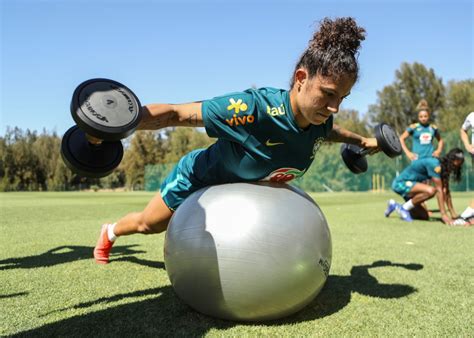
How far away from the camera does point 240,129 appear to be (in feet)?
11.1

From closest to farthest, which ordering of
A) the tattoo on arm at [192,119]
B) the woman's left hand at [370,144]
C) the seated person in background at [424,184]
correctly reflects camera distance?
1. the tattoo on arm at [192,119]
2. the woman's left hand at [370,144]
3. the seated person in background at [424,184]

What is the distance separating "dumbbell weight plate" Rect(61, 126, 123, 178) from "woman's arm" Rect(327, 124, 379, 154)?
2.10m

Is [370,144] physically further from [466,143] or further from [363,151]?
[466,143]

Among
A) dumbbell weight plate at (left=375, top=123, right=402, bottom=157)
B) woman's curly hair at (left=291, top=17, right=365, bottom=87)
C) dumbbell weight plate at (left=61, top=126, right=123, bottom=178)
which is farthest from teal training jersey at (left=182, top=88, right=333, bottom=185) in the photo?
dumbbell weight plate at (left=375, top=123, right=402, bottom=157)

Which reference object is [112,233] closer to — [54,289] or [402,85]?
[54,289]

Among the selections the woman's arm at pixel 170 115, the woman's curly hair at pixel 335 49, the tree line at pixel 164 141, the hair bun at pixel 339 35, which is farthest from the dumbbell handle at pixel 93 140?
the tree line at pixel 164 141

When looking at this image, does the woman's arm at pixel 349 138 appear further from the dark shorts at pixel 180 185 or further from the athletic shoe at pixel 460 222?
the athletic shoe at pixel 460 222

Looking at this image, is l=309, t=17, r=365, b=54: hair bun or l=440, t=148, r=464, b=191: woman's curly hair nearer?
l=309, t=17, r=365, b=54: hair bun

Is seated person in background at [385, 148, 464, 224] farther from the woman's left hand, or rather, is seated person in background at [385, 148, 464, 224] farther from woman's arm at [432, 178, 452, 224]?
the woman's left hand

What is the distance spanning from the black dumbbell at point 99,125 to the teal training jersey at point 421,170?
911cm

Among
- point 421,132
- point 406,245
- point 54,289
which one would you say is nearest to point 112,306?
point 54,289

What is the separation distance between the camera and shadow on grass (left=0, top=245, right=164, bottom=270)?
5344 mm

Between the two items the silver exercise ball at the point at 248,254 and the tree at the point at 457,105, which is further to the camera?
the tree at the point at 457,105

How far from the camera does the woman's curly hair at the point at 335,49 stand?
3146 mm
